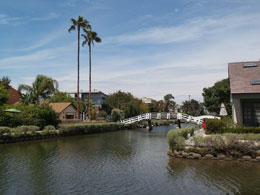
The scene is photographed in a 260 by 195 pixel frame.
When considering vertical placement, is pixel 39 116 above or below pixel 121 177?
above

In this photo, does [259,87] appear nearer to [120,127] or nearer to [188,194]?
[188,194]

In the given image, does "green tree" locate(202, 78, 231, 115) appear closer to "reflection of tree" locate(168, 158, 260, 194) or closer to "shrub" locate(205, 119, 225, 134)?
"shrub" locate(205, 119, 225, 134)

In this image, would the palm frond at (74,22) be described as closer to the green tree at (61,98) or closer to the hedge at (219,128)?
the green tree at (61,98)

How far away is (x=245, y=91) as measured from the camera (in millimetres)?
20391

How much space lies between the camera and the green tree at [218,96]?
49.9m

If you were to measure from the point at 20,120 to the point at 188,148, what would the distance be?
25.0m

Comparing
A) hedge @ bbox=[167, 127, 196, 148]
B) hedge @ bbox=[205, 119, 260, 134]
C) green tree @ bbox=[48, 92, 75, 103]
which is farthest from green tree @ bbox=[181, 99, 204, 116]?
hedge @ bbox=[167, 127, 196, 148]

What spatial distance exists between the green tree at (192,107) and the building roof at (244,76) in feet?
223

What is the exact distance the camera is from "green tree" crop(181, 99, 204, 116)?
91812mm

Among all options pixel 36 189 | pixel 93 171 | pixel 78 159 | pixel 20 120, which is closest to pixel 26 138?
pixel 20 120

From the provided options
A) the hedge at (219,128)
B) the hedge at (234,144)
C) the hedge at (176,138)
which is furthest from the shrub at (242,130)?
the hedge at (176,138)

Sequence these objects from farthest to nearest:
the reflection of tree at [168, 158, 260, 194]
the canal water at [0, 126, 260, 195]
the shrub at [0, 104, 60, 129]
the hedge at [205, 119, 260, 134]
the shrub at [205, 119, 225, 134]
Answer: the shrub at [0, 104, 60, 129] → the shrub at [205, 119, 225, 134] → the hedge at [205, 119, 260, 134] → the reflection of tree at [168, 158, 260, 194] → the canal water at [0, 126, 260, 195]

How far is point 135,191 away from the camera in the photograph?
11.0 metres

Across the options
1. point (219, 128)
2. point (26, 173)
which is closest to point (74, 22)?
point (219, 128)
